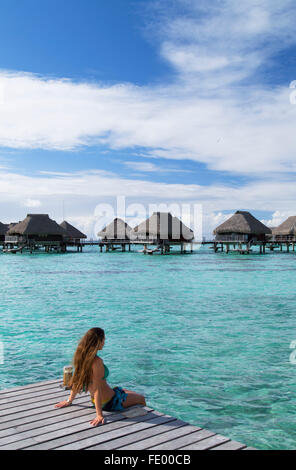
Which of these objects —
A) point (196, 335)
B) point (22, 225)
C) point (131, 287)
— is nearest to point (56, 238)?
point (22, 225)

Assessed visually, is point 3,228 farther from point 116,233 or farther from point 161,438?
point 161,438

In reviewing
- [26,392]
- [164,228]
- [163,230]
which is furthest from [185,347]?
[164,228]

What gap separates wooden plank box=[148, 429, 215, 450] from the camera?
373 cm

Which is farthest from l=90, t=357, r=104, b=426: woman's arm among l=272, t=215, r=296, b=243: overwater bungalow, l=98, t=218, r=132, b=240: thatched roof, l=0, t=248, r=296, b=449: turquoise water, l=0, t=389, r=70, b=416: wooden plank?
l=272, t=215, r=296, b=243: overwater bungalow

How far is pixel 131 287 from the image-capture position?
20.8 metres

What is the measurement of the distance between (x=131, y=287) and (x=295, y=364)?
13077mm

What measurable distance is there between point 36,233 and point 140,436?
57765 mm

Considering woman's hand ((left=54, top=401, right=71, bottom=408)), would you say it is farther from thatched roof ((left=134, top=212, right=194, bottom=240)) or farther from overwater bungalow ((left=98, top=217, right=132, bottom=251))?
overwater bungalow ((left=98, top=217, right=132, bottom=251))

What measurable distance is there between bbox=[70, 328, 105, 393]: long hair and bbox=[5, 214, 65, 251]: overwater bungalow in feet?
186

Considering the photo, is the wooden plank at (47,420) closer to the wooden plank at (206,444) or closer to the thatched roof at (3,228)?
the wooden plank at (206,444)

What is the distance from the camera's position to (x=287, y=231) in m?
63.9

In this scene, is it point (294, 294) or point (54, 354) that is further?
point (294, 294)

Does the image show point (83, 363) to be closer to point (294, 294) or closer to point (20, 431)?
point (20, 431)

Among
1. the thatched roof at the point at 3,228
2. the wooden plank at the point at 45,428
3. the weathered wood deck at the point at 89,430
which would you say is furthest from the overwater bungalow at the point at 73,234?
the wooden plank at the point at 45,428
